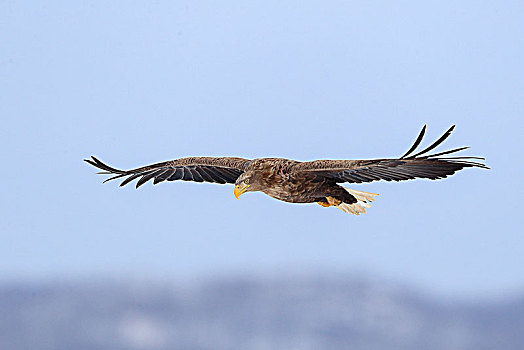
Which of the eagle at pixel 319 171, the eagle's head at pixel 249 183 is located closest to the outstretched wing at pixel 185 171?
the eagle at pixel 319 171

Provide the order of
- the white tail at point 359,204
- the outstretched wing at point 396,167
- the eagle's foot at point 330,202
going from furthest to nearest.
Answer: the white tail at point 359,204, the eagle's foot at point 330,202, the outstretched wing at point 396,167

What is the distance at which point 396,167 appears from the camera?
7.55 metres

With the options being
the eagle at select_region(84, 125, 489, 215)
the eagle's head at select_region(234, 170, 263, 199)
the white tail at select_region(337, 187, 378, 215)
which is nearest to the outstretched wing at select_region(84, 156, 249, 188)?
the eagle at select_region(84, 125, 489, 215)

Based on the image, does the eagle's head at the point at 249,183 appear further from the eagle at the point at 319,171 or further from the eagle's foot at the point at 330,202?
the eagle's foot at the point at 330,202

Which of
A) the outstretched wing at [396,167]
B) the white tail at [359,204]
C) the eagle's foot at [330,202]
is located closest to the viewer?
the outstretched wing at [396,167]

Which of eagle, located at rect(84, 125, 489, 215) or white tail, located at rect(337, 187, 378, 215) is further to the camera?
white tail, located at rect(337, 187, 378, 215)

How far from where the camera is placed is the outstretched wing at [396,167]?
733cm

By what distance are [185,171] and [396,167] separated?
2545 mm

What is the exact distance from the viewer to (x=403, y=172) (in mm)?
7633

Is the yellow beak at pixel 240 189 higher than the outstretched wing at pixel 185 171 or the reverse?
the reverse

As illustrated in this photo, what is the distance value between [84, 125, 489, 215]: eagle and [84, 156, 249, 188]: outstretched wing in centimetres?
1

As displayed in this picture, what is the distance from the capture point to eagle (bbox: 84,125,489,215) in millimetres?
7406

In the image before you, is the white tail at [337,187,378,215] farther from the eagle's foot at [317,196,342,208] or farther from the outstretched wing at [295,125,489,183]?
the outstretched wing at [295,125,489,183]

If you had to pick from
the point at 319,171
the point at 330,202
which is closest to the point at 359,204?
the point at 330,202
